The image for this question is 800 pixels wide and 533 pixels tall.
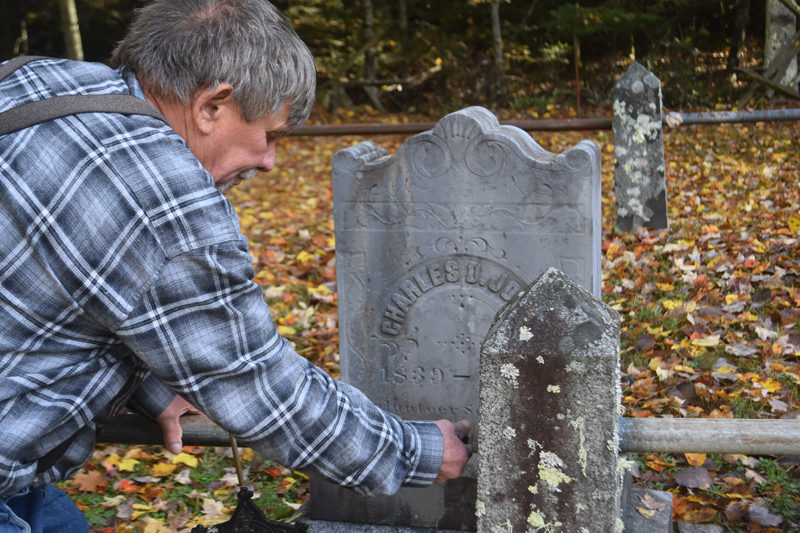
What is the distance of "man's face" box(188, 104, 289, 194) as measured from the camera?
172 cm

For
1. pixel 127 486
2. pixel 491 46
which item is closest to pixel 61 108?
pixel 127 486

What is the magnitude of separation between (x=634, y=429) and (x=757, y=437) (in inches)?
11.9

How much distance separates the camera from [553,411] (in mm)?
1637

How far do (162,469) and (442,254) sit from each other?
1.96 meters

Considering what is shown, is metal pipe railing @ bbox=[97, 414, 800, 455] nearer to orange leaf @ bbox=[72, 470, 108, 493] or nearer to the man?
the man

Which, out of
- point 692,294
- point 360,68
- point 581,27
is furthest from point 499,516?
point 360,68

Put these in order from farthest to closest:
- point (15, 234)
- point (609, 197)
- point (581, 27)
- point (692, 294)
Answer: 1. point (581, 27)
2. point (609, 197)
3. point (692, 294)
4. point (15, 234)

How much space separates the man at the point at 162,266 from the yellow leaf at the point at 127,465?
2.24 m

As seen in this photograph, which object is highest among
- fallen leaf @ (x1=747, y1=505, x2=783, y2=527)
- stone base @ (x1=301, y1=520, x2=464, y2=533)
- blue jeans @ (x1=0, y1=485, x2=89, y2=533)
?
blue jeans @ (x1=0, y1=485, x2=89, y2=533)

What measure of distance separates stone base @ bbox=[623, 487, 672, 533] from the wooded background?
33.9ft

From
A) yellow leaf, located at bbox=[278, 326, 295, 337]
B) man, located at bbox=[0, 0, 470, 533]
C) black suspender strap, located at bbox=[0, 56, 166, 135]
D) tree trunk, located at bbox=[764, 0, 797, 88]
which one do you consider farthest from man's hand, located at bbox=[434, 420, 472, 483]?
tree trunk, located at bbox=[764, 0, 797, 88]

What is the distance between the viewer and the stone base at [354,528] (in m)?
3.16

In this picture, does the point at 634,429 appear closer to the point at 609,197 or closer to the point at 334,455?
the point at 334,455

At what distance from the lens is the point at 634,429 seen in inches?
78.0
